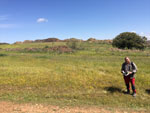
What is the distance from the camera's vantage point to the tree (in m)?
35.1

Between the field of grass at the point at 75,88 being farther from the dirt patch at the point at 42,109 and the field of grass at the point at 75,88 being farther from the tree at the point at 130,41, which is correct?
the tree at the point at 130,41

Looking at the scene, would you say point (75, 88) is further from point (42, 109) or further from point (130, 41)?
point (130, 41)

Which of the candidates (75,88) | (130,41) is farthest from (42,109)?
(130,41)

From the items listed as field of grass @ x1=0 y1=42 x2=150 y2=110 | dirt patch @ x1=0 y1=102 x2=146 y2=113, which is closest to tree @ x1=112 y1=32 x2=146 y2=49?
field of grass @ x1=0 y1=42 x2=150 y2=110

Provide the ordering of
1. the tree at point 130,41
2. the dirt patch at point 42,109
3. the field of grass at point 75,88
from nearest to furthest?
the dirt patch at point 42,109, the field of grass at point 75,88, the tree at point 130,41

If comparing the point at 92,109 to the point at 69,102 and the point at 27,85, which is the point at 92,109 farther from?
the point at 27,85

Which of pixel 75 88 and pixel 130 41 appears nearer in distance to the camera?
pixel 75 88

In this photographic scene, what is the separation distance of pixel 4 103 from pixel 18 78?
3603 millimetres

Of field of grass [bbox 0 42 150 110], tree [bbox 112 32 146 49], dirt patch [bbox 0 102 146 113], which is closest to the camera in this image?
dirt patch [bbox 0 102 146 113]

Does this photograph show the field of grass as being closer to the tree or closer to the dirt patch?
the dirt patch

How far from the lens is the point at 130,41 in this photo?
35.1 meters

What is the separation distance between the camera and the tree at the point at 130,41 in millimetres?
35062

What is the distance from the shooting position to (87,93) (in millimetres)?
6781

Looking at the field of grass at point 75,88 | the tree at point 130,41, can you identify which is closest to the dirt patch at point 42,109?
the field of grass at point 75,88
